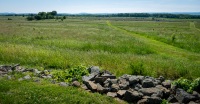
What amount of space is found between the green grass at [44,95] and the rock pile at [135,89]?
2.04ft

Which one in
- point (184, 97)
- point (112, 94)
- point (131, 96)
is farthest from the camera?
point (112, 94)

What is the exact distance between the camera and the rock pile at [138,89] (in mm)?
9430

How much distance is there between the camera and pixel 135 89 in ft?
34.5

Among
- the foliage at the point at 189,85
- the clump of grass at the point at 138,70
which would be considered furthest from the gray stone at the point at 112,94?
the clump of grass at the point at 138,70

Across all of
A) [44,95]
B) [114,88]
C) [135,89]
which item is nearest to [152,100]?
[135,89]

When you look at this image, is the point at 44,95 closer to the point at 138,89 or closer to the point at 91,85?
the point at 91,85

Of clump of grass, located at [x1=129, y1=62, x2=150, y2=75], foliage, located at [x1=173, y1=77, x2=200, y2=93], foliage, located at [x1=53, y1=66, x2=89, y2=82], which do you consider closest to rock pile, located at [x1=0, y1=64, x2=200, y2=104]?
foliage, located at [x1=173, y1=77, x2=200, y2=93]

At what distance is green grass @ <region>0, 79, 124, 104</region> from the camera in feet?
29.6

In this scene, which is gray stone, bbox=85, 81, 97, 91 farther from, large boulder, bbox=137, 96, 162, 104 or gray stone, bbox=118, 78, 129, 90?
large boulder, bbox=137, 96, 162, 104

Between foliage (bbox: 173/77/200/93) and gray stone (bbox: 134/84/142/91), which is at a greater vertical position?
foliage (bbox: 173/77/200/93)

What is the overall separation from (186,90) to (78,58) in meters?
9.61

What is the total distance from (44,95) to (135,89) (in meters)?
4.20

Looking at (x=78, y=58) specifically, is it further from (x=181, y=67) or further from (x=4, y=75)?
(x=181, y=67)

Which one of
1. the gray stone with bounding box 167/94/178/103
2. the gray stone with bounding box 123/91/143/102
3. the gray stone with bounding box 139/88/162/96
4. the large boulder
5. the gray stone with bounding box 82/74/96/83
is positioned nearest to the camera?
the large boulder
